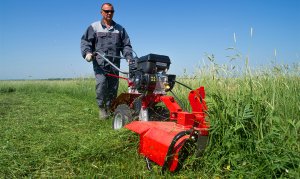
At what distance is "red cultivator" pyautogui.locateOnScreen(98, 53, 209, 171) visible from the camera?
9.71 ft

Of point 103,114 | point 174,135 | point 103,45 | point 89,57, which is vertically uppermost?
point 103,45

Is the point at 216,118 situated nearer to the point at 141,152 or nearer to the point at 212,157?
the point at 212,157

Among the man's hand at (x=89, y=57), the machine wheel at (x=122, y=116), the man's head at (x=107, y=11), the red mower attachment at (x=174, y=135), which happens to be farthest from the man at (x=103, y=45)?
the red mower attachment at (x=174, y=135)

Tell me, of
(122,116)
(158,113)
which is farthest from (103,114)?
(158,113)

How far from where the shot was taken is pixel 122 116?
4.58 meters

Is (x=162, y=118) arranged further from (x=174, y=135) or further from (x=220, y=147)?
(x=220, y=147)

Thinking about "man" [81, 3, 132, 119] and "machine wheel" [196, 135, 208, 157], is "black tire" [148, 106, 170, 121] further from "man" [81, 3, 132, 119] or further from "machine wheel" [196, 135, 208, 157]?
"man" [81, 3, 132, 119]

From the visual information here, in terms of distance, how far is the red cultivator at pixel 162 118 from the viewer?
2.96 m

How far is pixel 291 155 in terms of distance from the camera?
8.00 feet

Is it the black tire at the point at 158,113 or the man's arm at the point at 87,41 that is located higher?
the man's arm at the point at 87,41

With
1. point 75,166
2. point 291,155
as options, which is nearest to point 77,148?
point 75,166

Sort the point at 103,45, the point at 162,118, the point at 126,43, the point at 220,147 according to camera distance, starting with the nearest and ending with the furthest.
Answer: the point at 220,147
the point at 162,118
the point at 103,45
the point at 126,43

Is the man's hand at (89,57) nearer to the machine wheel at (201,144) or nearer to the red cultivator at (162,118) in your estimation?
the red cultivator at (162,118)

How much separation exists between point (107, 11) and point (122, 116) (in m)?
2.51
